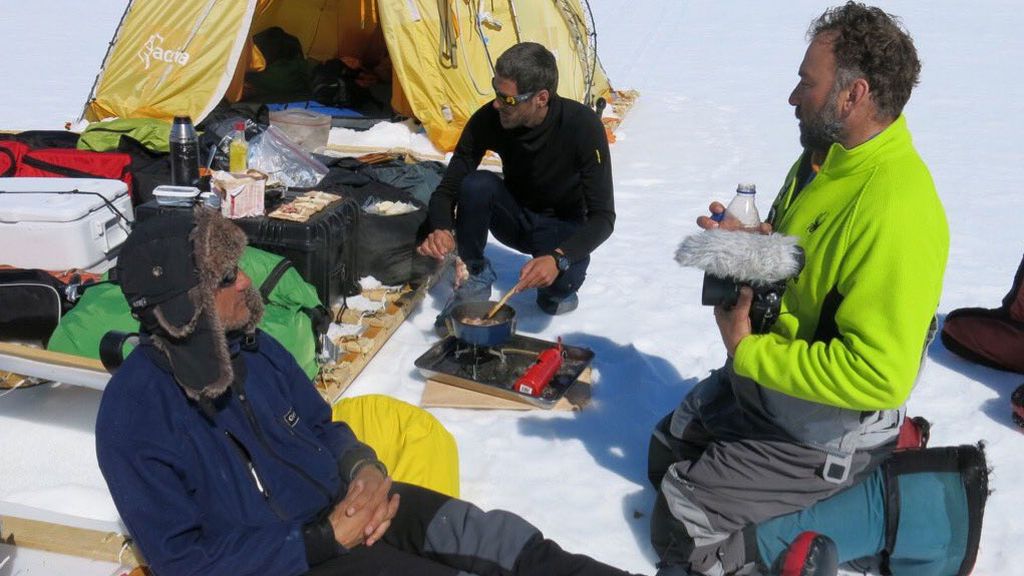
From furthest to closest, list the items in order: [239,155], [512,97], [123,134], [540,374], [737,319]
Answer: [123,134]
[239,155]
[512,97]
[540,374]
[737,319]

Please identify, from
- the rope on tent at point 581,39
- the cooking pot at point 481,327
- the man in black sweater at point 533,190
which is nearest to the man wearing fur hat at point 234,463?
the cooking pot at point 481,327

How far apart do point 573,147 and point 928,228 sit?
2.24 m

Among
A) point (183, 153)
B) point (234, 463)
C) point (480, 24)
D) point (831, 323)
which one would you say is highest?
point (480, 24)

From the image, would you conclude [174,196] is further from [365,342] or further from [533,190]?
[533,190]

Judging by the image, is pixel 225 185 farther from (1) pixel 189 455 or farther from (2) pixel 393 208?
(1) pixel 189 455

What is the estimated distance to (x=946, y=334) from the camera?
429 cm

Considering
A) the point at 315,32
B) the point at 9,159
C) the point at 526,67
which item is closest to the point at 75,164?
the point at 9,159

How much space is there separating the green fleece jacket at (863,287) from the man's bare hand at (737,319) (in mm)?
52

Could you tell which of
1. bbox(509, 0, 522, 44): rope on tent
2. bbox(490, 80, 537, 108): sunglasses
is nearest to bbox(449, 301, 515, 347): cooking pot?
bbox(490, 80, 537, 108): sunglasses

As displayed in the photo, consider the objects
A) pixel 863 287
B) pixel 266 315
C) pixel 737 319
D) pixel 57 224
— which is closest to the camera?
pixel 863 287

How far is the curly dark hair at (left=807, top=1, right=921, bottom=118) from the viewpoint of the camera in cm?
233

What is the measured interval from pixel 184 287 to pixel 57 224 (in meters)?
2.70

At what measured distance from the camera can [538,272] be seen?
12.8 feet

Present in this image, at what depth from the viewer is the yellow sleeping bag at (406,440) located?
2873 mm
